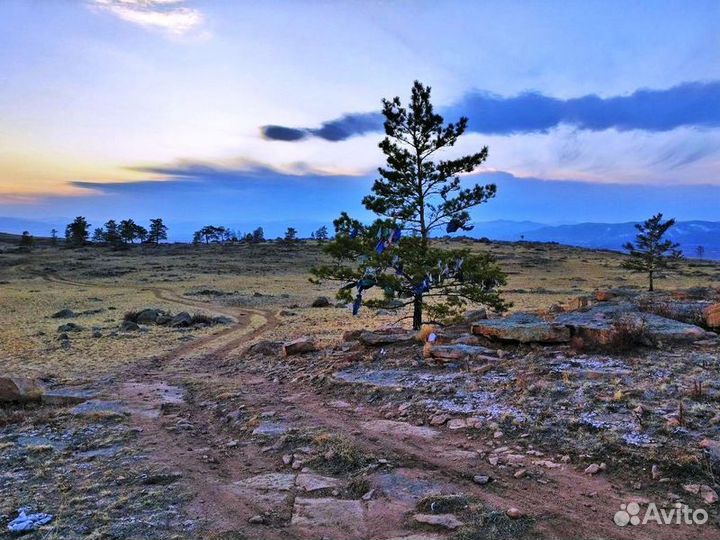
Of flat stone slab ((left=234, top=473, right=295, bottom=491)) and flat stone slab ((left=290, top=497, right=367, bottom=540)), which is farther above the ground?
flat stone slab ((left=290, top=497, right=367, bottom=540))

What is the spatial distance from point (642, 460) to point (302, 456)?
177 inches

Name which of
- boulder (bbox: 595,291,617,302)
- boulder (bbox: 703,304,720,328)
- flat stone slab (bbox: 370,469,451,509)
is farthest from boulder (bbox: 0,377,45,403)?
boulder (bbox: 595,291,617,302)

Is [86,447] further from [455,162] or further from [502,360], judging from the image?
[455,162]

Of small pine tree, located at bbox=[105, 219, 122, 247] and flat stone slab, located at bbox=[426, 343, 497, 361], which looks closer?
flat stone slab, located at bbox=[426, 343, 497, 361]

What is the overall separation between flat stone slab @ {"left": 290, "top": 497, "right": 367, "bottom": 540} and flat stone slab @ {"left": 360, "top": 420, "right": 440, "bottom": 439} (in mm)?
2136

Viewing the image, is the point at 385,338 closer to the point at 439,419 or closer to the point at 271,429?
the point at 439,419

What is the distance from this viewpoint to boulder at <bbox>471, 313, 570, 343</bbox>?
11.7 metres

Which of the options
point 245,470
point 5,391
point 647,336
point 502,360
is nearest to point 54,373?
point 5,391

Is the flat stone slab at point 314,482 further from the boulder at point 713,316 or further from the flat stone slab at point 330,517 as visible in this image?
the boulder at point 713,316

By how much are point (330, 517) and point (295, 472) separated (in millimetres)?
1366

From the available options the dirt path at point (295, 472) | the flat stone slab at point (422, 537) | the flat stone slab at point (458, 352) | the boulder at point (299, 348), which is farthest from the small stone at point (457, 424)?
the boulder at point (299, 348)

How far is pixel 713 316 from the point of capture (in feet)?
39.9

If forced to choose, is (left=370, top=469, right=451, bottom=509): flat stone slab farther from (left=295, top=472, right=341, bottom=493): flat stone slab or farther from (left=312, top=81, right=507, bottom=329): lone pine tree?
(left=312, top=81, right=507, bottom=329): lone pine tree

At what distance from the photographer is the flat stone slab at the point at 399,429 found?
7.56 metres
